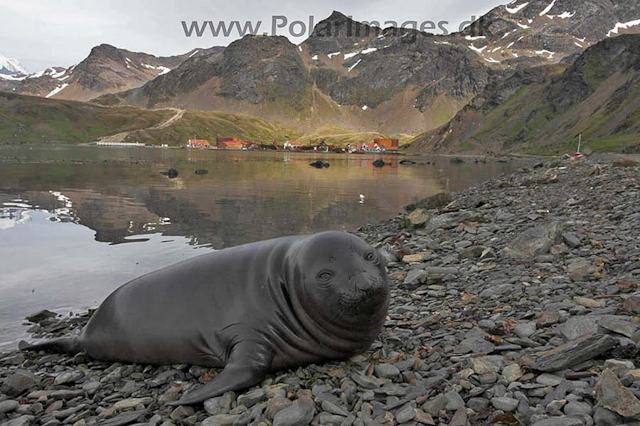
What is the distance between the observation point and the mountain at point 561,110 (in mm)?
99250

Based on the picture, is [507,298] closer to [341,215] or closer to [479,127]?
[341,215]

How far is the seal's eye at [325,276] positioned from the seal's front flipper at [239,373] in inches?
44.5

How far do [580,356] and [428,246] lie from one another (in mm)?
7300

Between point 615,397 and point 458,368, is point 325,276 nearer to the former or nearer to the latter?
point 458,368

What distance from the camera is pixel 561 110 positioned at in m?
143

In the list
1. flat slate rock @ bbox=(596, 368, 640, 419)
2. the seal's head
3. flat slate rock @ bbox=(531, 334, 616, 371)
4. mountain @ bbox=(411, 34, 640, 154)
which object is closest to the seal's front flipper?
the seal's head

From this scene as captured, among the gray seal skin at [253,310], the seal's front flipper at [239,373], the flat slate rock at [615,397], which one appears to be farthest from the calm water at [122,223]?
the flat slate rock at [615,397]

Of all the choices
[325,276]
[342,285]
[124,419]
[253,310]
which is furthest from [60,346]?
[342,285]

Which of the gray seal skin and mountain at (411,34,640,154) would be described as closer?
the gray seal skin

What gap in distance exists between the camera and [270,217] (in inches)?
862

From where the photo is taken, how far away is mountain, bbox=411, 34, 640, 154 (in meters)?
99.2

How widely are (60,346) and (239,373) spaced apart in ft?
12.6

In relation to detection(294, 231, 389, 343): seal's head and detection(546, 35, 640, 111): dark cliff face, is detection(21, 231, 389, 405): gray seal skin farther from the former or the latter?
detection(546, 35, 640, 111): dark cliff face

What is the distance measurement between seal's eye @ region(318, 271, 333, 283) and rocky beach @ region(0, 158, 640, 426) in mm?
1093
